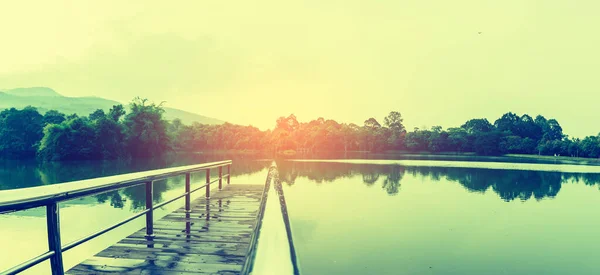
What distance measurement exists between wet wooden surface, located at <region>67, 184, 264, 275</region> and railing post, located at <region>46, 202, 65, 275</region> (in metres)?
1.20

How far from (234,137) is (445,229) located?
99.9 meters

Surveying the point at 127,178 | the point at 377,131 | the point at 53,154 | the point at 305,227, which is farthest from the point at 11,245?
the point at 377,131

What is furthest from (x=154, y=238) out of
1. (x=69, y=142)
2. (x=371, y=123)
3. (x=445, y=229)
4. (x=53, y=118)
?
(x=371, y=123)

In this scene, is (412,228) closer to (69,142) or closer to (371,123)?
(69,142)

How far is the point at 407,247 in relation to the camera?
11172mm

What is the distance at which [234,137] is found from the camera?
10969 centimetres

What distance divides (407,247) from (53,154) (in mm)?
51377

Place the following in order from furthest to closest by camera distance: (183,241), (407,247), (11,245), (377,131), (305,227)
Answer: (377,131) → (305,227) → (407,247) → (11,245) → (183,241)

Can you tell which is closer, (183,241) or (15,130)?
(183,241)

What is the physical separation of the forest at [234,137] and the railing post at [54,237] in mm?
54356

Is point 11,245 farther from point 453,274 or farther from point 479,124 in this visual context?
point 479,124

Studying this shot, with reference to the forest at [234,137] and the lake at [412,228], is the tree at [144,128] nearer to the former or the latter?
the forest at [234,137]

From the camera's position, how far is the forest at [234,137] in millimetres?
50469

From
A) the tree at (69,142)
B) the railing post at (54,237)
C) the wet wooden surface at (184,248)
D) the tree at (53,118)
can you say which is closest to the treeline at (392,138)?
the tree at (53,118)
